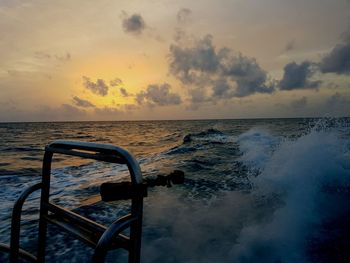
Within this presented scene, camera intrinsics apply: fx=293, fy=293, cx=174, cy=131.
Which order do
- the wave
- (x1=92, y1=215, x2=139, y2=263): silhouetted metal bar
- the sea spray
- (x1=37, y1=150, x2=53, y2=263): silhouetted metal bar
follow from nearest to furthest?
1. (x1=92, y1=215, x2=139, y2=263): silhouetted metal bar
2. (x1=37, y1=150, x2=53, y2=263): silhouetted metal bar
3. the sea spray
4. the wave

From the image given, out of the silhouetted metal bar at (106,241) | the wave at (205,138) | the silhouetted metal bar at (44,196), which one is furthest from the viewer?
the wave at (205,138)

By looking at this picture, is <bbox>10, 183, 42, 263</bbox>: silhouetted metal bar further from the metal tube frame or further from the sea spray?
the sea spray

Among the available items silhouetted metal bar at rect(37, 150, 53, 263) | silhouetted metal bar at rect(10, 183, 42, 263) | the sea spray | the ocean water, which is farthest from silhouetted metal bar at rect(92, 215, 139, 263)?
the sea spray

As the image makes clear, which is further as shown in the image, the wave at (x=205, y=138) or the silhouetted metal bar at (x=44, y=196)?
the wave at (x=205, y=138)

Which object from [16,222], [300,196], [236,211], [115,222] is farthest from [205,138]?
[115,222]

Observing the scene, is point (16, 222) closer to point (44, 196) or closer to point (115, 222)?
point (44, 196)

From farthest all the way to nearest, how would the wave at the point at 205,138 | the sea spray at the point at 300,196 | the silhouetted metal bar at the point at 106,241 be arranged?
the wave at the point at 205,138 → the sea spray at the point at 300,196 → the silhouetted metal bar at the point at 106,241

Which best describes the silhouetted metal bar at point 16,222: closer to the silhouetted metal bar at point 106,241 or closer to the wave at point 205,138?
the silhouetted metal bar at point 106,241

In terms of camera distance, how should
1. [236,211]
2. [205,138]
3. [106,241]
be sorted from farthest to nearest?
[205,138] → [236,211] → [106,241]

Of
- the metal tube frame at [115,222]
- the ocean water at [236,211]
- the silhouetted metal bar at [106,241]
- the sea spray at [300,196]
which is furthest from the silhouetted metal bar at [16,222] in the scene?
the sea spray at [300,196]

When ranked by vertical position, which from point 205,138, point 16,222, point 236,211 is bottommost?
point 205,138

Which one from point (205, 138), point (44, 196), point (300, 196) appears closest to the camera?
point (44, 196)

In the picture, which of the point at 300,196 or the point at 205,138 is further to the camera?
the point at 205,138

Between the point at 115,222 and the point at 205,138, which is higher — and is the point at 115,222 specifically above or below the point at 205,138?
above
